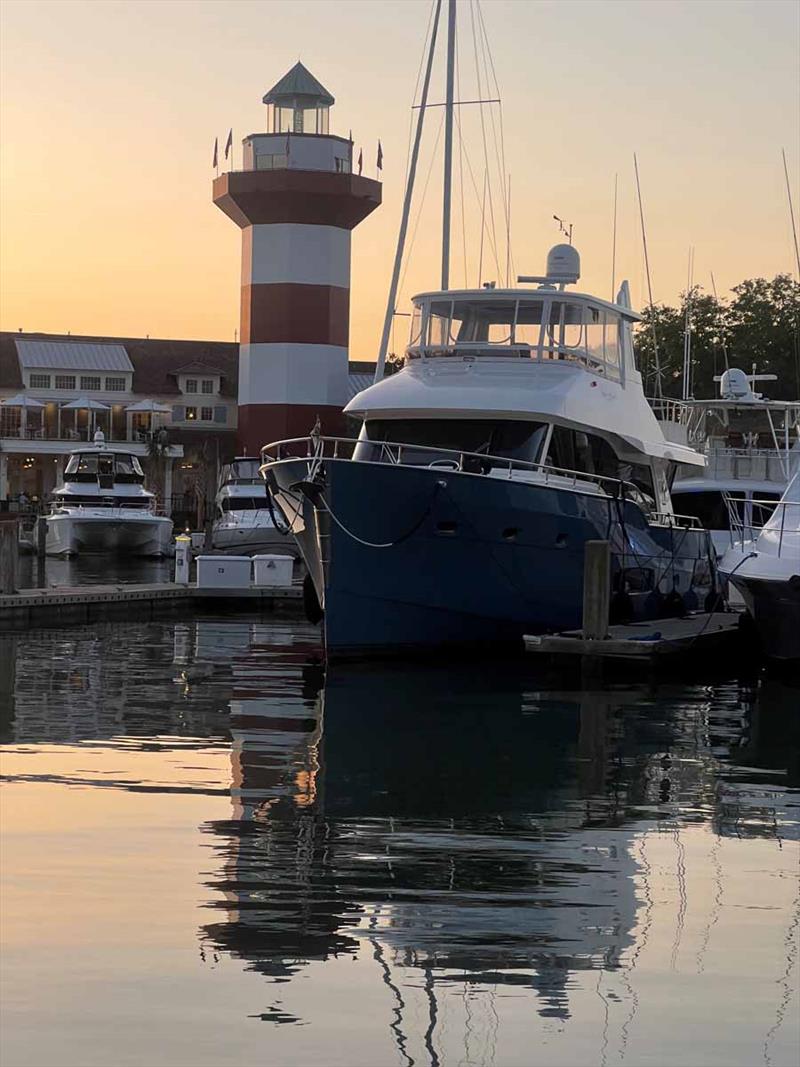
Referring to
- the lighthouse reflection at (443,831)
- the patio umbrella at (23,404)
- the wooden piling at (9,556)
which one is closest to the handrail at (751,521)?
the lighthouse reflection at (443,831)

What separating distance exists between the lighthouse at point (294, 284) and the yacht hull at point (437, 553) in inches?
1117

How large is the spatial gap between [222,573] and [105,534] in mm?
16297

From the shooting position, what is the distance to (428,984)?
23.9 feet

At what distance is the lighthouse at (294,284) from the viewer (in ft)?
164

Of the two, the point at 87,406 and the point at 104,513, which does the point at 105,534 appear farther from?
the point at 87,406

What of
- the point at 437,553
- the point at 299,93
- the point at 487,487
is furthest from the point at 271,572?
the point at 299,93

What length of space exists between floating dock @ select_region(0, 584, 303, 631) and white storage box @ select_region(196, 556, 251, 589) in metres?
0.22

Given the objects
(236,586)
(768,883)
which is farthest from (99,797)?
(236,586)

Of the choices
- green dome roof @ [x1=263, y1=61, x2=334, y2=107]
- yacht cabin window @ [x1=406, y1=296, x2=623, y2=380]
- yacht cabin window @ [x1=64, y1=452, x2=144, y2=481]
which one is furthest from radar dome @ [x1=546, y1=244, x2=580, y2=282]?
green dome roof @ [x1=263, y1=61, x2=334, y2=107]

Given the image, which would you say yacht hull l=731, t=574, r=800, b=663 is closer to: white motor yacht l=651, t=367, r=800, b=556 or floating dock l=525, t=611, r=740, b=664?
floating dock l=525, t=611, r=740, b=664

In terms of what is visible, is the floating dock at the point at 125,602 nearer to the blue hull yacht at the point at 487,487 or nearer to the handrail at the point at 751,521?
the blue hull yacht at the point at 487,487

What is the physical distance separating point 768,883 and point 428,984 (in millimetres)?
2874

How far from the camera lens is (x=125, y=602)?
27969mm

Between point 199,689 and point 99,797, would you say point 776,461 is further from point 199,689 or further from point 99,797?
point 99,797
